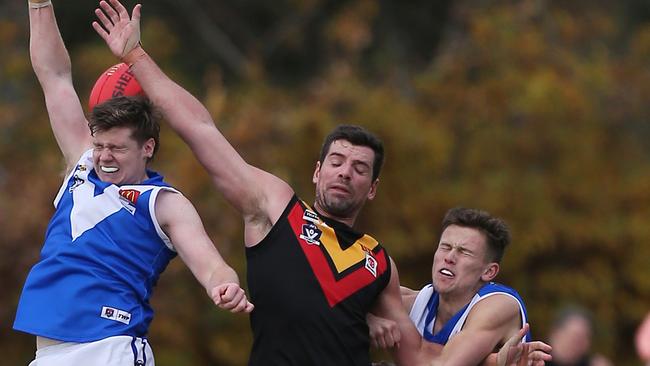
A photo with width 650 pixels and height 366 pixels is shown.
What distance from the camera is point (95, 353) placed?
490 centimetres

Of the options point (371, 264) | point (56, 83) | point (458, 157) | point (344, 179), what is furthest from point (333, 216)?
point (458, 157)

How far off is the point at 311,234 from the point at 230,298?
940 mm

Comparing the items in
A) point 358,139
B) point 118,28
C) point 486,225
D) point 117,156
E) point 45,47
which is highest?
point 118,28

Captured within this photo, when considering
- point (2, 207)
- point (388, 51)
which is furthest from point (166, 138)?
point (388, 51)

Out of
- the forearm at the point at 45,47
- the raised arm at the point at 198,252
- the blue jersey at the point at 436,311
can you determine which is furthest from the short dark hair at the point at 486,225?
the forearm at the point at 45,47

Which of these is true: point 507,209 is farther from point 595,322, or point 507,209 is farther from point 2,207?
point 2,207

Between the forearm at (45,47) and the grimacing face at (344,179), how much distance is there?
4.27ft

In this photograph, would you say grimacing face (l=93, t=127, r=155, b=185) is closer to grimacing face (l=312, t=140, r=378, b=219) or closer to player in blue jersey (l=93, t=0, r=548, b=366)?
player in blue jersey (l=93, t=0, r=548, b=366)

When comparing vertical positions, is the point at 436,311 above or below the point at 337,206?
below

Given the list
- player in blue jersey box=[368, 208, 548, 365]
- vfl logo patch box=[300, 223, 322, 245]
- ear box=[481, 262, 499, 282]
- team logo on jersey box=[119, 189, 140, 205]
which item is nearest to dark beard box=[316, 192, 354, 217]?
vfl logo patch box=[300, 223, 322, 245]

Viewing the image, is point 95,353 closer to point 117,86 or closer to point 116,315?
point 116,315

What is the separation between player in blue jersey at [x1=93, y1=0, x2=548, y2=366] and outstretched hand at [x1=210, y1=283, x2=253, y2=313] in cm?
70

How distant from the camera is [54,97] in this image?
5543mm

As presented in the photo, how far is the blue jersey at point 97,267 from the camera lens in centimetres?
493
